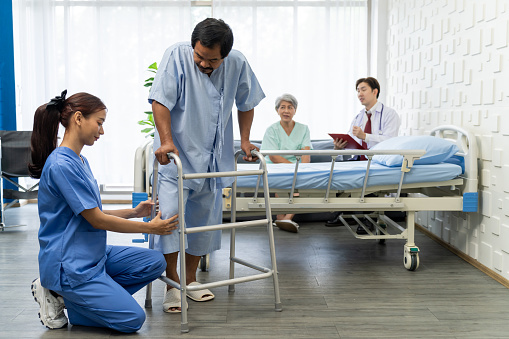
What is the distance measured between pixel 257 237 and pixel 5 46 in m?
3.42

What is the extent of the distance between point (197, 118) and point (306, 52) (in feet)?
12.1

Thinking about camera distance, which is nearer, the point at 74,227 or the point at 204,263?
the point at 74,227

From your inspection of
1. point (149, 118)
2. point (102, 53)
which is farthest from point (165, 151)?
point (102, 53)

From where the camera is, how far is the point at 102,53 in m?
6.07

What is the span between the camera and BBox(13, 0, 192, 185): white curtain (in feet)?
19.7

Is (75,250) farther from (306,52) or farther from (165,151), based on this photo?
(306,52)

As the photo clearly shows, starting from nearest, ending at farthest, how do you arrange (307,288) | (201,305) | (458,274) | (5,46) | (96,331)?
(96,331) → (201,305) → (307,288) → (458,274) → (5,46)

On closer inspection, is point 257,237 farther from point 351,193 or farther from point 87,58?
point 87,58

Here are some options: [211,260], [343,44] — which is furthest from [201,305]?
[343,44]

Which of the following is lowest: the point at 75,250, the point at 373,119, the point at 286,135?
the point at 75,250

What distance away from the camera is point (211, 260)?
3637 millimetres

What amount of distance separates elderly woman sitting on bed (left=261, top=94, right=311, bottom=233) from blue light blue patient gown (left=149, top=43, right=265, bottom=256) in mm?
1789

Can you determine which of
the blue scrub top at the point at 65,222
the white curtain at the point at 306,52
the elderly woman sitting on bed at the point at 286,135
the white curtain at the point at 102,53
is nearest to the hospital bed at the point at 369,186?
the blue scrub top at the point at 65,222

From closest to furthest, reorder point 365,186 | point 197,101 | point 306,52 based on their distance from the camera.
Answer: point 197,101 → point 365,186 → point 306,52
